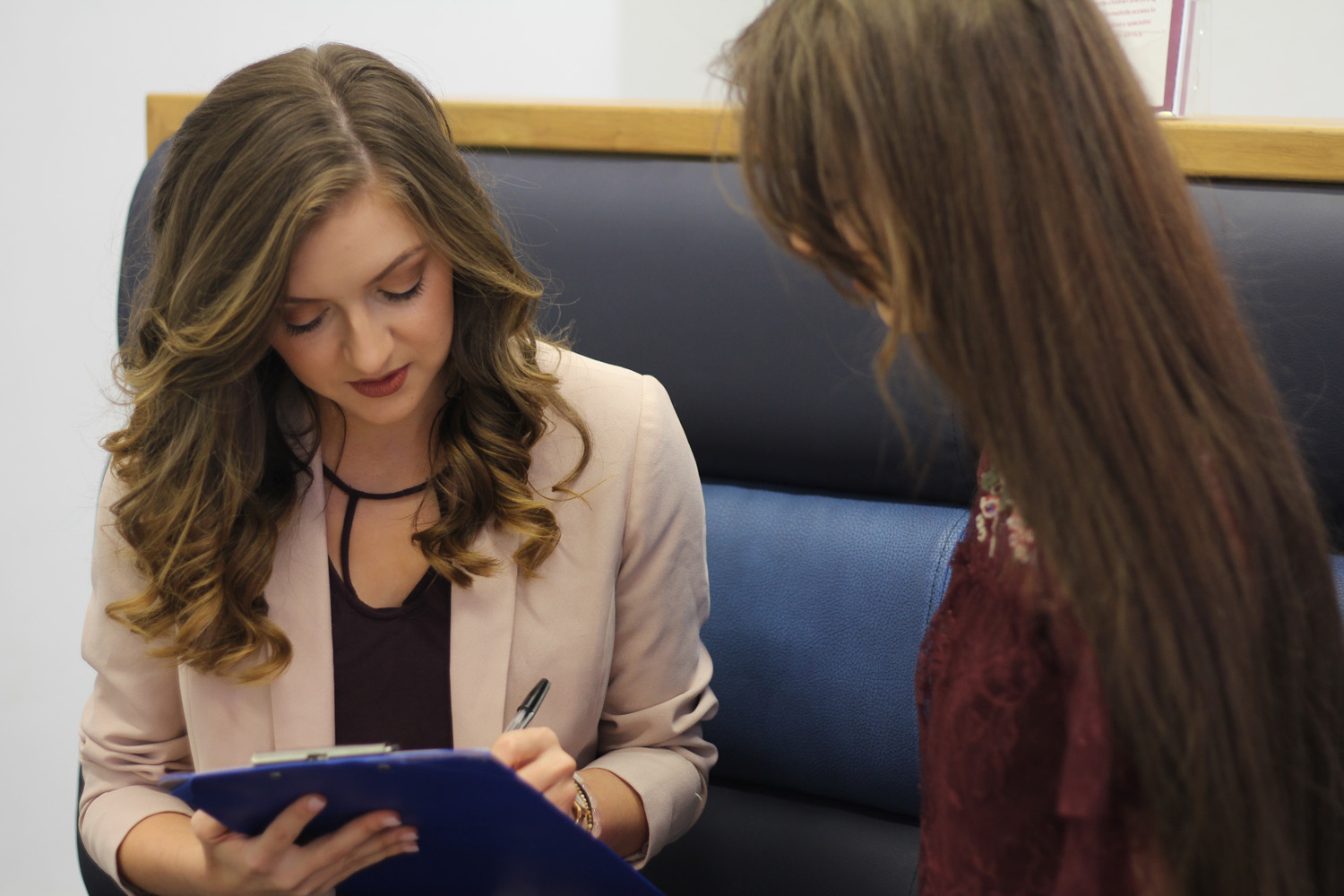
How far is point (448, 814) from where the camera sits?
0.83 meters

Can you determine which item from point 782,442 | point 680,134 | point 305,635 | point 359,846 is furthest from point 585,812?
point 680,134

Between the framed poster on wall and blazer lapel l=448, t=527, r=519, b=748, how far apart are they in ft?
2.90

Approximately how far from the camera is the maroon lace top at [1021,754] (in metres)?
0.63

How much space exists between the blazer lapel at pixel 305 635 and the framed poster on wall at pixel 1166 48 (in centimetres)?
101

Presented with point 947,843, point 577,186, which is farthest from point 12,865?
point 947,843

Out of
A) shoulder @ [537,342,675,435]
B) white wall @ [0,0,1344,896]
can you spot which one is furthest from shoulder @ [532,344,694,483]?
white wall @ [0,0,1344,896]

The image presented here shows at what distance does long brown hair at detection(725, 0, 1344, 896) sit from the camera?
1.98 feet

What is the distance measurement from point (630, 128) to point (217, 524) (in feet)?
2.36

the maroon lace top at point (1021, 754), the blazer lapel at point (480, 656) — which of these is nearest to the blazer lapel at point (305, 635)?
the blazer lapel at point (480, 656)

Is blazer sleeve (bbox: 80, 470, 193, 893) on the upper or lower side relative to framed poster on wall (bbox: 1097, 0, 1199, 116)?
lower

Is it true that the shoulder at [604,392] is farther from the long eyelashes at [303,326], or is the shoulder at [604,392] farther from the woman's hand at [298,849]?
the woman's hand at [298,849]

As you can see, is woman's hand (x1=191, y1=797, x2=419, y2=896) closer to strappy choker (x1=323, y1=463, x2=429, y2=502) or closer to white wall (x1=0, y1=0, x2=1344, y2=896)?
strappy choker (x1=323, y1=463, x2=429, y2=502)

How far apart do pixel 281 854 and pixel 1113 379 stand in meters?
0.71

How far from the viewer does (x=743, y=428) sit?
1.42 m
